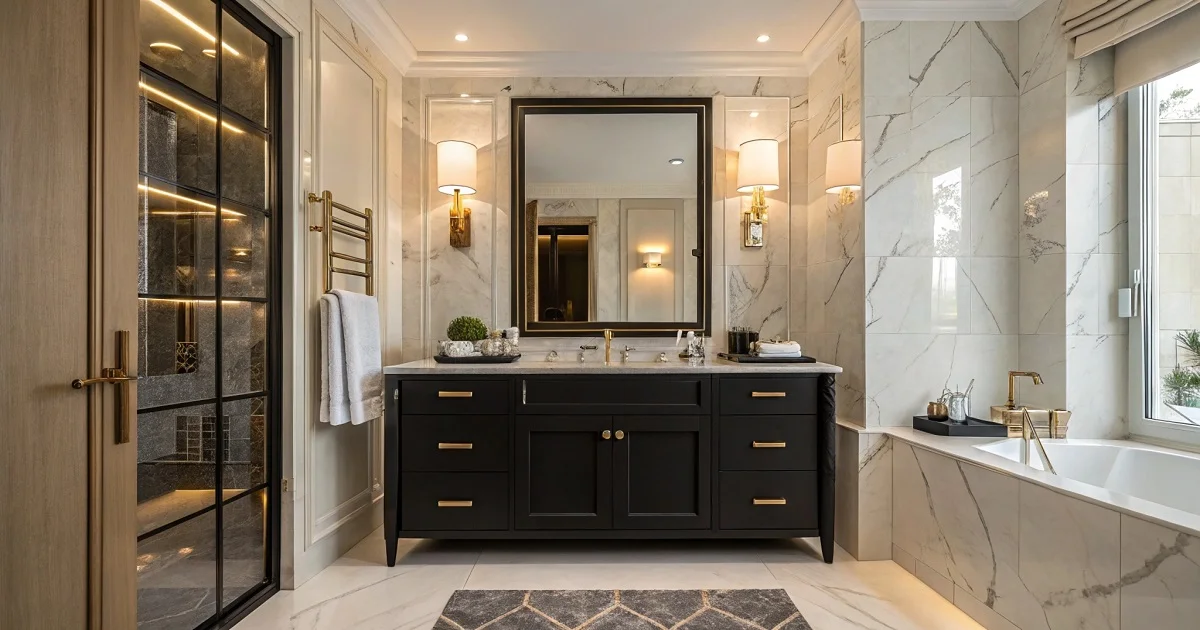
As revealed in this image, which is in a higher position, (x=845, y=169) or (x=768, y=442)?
(x=845, y=169)

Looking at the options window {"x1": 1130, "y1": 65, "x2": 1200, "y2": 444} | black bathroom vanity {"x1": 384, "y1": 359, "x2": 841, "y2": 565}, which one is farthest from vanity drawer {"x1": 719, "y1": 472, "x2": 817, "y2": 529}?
window {"x1": 1130, "y1": 65, "x2": 1200, "y2": 444}

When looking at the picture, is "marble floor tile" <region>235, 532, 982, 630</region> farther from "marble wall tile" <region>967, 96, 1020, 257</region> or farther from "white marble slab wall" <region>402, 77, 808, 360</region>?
"marble wall tile" <region>967, 96, 1020, 257</region>

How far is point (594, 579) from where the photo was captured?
7.52ft

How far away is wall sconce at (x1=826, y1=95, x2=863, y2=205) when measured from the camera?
102 inches

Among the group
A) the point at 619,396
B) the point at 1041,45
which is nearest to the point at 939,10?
the point at 1041,45

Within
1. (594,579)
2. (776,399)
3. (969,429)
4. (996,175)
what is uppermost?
(996,175)

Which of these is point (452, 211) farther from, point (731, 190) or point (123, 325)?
point (123, 325)

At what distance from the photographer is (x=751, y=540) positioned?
8.81ft

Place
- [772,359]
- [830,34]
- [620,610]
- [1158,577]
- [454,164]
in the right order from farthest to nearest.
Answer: [454,164], [830,34], [772,359], [620,610], [1158,577]

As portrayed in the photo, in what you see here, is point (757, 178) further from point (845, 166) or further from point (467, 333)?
point (467, 333)

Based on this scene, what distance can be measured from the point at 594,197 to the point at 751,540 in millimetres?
1912

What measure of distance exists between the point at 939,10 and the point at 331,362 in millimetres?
3084

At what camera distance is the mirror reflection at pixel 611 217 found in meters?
3.02

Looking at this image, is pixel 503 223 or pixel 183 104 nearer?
pixel 183 104
